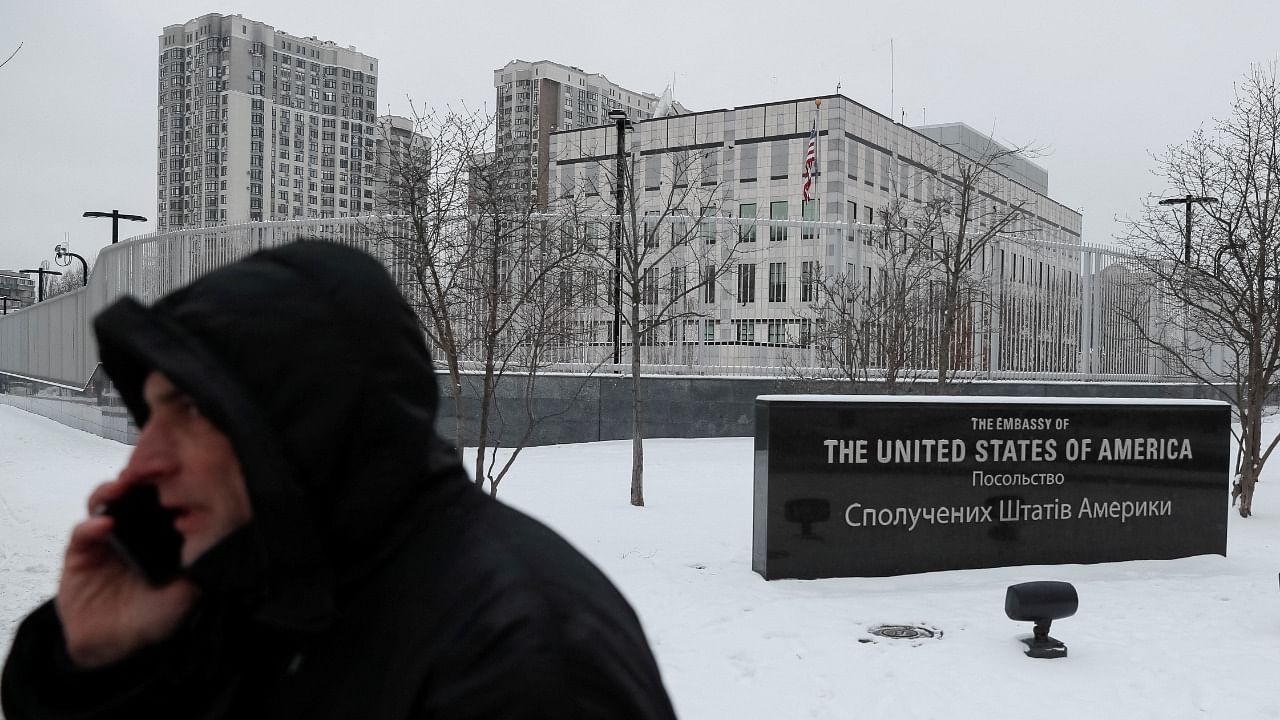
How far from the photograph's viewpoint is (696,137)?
273 feet

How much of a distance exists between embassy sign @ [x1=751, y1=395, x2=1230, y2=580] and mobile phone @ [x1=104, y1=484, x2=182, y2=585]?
6736mm

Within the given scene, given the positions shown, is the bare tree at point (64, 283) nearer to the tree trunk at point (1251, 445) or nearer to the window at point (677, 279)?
the window at point (677, 279)

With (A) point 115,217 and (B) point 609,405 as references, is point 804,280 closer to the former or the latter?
(B) point 609,405

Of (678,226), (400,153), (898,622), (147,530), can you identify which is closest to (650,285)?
(678,226)

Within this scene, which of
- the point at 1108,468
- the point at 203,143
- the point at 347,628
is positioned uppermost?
the point at 203,143

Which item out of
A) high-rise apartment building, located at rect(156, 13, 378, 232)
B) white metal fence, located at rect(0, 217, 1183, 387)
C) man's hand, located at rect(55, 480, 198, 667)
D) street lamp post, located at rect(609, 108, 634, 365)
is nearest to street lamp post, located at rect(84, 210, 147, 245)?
white metal fence, located at rect(0, 217, 1183, 387)

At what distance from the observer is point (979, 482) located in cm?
835

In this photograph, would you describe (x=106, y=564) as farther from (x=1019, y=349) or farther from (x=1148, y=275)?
(x=1148, y=275)

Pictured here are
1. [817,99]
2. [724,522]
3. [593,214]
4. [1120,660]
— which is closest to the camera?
[1120,660]

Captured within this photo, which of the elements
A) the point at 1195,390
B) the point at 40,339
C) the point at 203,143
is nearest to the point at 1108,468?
the point at 1195,390

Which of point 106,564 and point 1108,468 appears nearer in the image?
point 106,564

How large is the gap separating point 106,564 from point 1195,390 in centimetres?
2687

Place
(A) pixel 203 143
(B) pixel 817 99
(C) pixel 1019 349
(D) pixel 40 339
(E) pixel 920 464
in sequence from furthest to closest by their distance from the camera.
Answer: (A) pixel 203 143
(B) pixel 817 99
(D) pixel 40 339
(C) pixel 1019 349
(E) pixel 920 464

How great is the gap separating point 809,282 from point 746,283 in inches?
50.3
